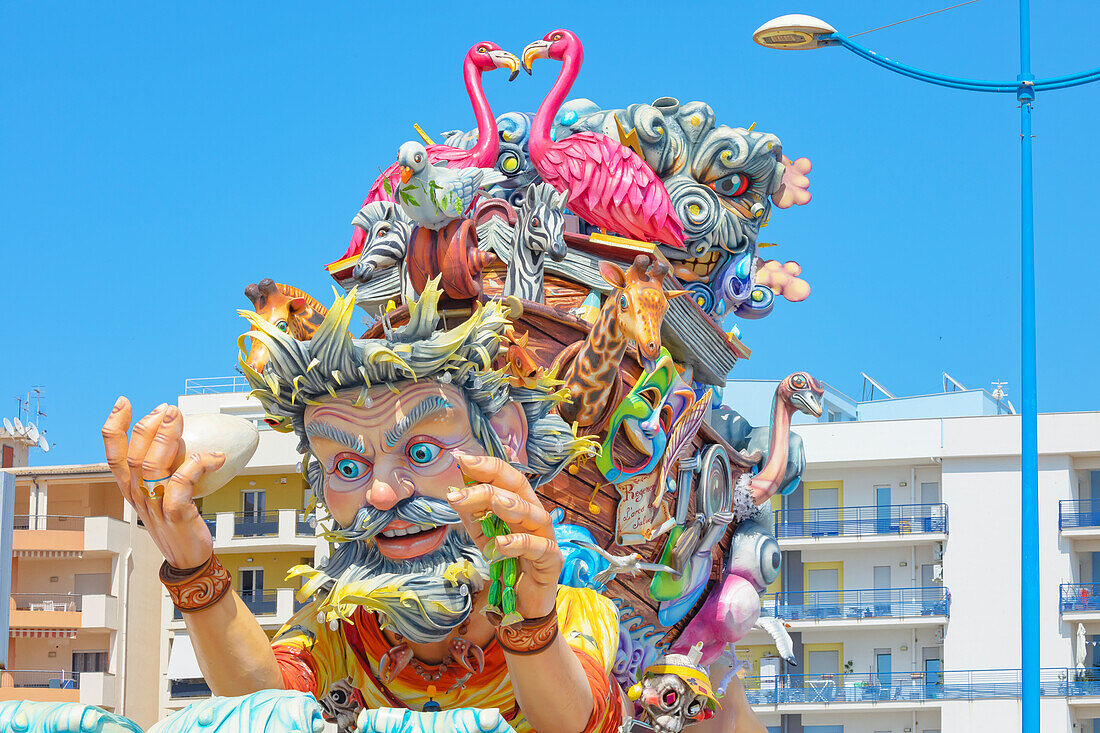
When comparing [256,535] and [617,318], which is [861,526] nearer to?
[256,535]

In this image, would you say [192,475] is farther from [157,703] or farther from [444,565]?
[157,703]

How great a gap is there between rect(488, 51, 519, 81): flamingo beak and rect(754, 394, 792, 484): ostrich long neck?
3.42m

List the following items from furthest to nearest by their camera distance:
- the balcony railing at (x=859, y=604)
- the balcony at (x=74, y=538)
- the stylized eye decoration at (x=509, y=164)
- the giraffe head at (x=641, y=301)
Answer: the balcony railing at (x=859, y=604) < the balcony at (x=74, y=538) < the stylized eye decoration at (x=509, y=164) < the giraffe head at (x=641, y=301)

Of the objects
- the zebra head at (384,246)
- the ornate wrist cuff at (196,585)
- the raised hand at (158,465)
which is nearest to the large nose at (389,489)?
the ornate wrist cuff at (196,585)

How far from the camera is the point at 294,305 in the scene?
12336 millimetres

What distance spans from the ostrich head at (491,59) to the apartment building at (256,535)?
868 inches

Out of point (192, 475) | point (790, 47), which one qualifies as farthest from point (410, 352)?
point (790, 47)

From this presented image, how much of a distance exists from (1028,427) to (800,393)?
2.41 meters

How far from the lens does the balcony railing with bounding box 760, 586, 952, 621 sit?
38.1 m

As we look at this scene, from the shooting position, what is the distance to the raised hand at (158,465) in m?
9.98

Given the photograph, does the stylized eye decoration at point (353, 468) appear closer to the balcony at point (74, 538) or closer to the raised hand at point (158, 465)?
the raised hand at point (158, 465)

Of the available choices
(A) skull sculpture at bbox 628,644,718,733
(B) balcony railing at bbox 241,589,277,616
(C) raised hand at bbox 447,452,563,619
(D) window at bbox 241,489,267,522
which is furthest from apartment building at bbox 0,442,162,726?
(C) raised hand at bbox 447,452,563,619

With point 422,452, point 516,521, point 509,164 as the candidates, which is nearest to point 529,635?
point 516,521

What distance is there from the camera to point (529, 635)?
9.99 metres
